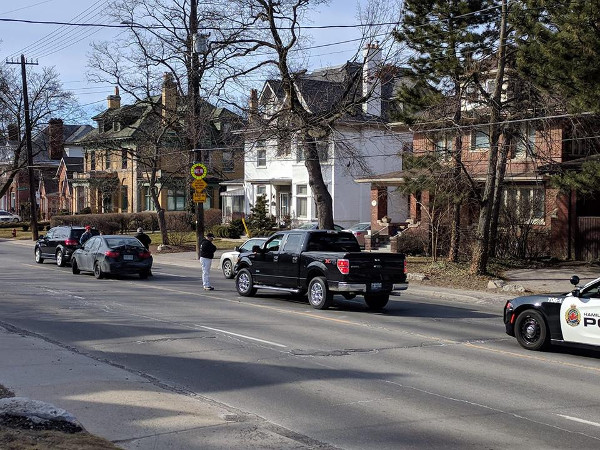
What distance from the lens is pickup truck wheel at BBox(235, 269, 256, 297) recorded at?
21.5 m

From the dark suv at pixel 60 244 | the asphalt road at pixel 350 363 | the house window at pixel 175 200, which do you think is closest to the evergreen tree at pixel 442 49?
the asphalt road at pixel 350 363

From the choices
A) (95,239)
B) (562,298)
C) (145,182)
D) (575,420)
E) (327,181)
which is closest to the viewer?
(575,420)

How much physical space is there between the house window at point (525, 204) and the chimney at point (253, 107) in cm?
1118

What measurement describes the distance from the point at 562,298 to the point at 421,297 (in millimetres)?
10502

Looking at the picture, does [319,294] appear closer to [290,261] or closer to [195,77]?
[290,261]

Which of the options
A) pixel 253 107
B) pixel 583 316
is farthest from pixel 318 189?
pixel 583 316

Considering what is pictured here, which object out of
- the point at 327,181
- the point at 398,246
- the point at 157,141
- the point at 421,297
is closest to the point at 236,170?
the point at 327,181

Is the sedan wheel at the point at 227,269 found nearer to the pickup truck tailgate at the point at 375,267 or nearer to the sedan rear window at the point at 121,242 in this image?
the sedan rear window at the point at 121,242

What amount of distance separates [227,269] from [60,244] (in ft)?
28.0

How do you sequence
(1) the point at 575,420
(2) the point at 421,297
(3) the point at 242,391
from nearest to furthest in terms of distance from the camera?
(1) the point at 575,420 → (3) the point at 242,391 → (2) the point at 421,297

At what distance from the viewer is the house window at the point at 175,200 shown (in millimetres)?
71312

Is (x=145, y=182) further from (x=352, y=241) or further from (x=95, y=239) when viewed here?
(x=352, y=241)

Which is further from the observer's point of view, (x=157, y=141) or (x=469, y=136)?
(x=157, y=141)

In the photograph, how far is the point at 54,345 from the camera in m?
13.2
